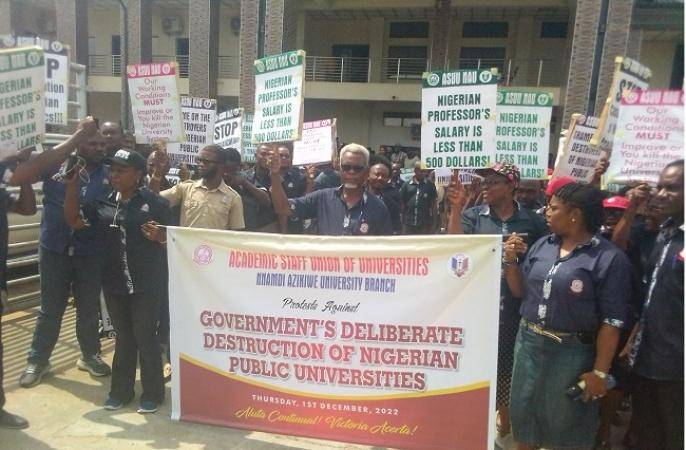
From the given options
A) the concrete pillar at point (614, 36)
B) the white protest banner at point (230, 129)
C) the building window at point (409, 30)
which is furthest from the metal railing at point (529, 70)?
the white protest banner at point (230, 129)

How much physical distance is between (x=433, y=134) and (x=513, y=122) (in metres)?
1.06

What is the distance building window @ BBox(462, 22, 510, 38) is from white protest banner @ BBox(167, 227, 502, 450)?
19.4 metres

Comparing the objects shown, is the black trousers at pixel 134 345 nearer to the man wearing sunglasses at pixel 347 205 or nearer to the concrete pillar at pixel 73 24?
the man wearing sunglasses at pixel 347 205

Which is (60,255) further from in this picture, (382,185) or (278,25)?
(278,25)

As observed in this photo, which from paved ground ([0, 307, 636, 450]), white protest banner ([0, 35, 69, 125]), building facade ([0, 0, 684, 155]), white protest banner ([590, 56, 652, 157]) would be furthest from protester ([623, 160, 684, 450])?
building facade ([0, 0, 684, 155])

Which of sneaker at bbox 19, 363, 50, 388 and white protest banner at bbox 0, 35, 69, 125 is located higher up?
white protest banner at bbox 0, 35, 69, 125

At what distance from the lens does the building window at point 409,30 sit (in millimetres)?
20609

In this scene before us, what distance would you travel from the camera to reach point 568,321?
2.54 m

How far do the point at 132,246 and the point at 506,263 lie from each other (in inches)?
94.2

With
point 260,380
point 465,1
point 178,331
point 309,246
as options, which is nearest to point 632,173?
point 309,246

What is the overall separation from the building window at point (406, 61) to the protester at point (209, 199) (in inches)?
686

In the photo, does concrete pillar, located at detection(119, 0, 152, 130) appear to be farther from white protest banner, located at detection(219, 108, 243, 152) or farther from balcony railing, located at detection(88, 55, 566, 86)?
white protest banner, located at detection(219, 108, 243, 152)

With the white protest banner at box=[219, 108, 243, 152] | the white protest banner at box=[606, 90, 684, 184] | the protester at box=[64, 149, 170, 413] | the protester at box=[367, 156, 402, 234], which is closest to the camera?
the white protest banner at box=[606, 90, 684, 184]

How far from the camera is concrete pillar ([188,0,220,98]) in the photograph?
62.0 ft
